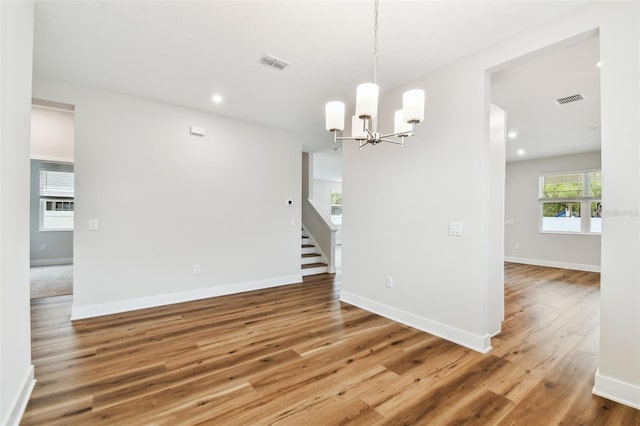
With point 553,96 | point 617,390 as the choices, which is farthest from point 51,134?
point 617,390

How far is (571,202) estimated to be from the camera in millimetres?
6816

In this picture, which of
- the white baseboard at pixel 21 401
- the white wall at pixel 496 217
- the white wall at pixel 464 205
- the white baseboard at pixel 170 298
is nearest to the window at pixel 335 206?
the white baseboard at pixel 170 298

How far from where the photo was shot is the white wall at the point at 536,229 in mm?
6500

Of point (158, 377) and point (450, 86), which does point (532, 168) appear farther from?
point (158, 377)

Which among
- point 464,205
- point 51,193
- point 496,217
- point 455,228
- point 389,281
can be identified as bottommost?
point 389,281

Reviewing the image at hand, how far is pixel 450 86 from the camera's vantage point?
2818mm

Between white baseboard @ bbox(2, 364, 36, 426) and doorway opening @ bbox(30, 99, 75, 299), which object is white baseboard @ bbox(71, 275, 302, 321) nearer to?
white baseboard @ bbox(2, 364, 36, 426)

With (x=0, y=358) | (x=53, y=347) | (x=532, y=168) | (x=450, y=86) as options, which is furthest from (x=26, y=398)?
(x=532, y=168)

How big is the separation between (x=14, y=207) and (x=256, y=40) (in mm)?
2052

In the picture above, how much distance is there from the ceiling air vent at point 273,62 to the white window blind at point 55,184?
264 inches

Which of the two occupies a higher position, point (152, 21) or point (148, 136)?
point (152, 21)

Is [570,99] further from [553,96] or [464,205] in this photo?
[464,205]

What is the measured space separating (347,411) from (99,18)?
3.30m

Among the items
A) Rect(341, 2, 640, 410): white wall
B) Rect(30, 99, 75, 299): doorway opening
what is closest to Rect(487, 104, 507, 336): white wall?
Rect(341, 2, 640, 410): white wall
